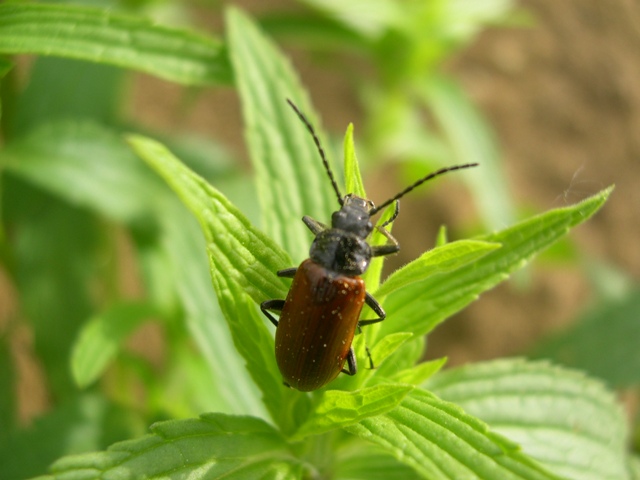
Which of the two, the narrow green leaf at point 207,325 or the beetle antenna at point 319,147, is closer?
the beetle antenna at point 319,147

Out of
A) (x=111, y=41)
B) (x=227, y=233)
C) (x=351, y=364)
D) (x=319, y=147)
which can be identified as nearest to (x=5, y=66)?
(x=111, y=41)

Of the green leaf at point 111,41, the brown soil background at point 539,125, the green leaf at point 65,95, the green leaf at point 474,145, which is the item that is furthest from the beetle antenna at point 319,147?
the brown soil background at point 539,125

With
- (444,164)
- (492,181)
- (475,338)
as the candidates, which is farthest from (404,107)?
(475,338)

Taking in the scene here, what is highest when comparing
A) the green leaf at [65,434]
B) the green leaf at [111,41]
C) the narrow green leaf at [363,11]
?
the narrow green leaf at [363,11]

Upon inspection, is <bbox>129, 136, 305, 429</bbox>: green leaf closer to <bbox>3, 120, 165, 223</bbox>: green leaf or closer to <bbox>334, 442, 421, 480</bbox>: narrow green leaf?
<bbox>334, 442, 421, 480</bbox>: narrow green leaf

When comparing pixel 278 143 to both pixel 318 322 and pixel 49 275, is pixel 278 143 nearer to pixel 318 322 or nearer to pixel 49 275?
pixel 318 322

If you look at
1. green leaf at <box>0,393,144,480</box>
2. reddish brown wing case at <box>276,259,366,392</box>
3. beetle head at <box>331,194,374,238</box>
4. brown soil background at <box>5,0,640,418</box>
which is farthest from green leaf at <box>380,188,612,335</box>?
brown soil background at <box>5,0,640,418</box>

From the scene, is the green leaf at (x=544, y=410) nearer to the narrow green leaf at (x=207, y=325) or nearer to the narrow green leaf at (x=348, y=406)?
the narrow green leaf at (x=348, y=406)
